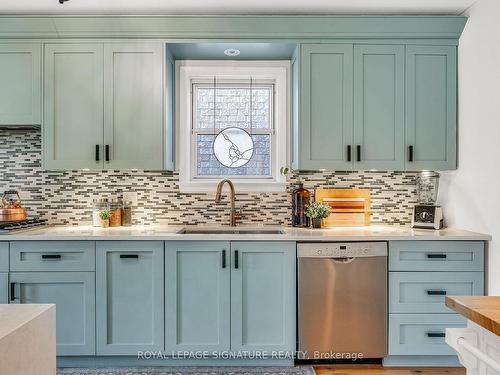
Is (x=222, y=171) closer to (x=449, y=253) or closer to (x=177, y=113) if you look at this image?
(x=177, y=113)

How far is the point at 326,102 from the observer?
2.93 m

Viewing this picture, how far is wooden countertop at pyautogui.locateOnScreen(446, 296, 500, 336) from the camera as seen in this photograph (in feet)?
3.36

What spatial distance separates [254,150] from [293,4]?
3.86ft

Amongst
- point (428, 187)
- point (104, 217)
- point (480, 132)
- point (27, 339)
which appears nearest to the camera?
point (27, 339)

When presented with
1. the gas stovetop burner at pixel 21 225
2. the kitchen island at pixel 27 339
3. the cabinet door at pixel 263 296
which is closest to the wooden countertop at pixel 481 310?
the kitchen island at pixel 27 339

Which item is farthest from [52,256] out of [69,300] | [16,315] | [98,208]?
[16,315]

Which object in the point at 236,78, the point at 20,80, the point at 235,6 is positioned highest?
the point at 235,6

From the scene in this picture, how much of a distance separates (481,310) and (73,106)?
110 inches

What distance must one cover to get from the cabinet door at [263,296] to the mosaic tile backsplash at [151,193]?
67 cm

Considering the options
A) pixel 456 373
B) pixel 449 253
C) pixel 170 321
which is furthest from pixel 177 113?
pixel 456 373

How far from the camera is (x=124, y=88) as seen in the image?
114 inches

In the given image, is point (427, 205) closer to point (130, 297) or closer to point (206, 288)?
point (206, 288)

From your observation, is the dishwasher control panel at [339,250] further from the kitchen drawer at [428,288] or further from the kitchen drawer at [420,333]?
the kitchen drawer at [420,333]

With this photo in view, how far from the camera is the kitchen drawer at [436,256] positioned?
2619 mm
